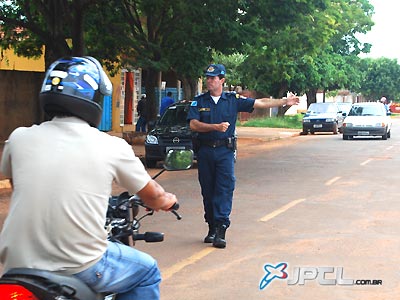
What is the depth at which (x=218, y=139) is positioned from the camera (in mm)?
7930

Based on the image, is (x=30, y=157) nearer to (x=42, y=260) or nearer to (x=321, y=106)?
(x=42, y=260)

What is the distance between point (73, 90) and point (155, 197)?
641mm

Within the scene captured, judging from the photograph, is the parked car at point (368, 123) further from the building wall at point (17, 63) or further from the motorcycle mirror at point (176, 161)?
the motorcycle mirror at point (176, 161)

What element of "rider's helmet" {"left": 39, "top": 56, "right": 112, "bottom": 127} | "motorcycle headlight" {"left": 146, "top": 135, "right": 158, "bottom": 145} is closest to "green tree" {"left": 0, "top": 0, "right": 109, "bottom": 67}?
"motorcycle headlight" {"left": 146, "top": 135, "right": 158, "bottom": 145}

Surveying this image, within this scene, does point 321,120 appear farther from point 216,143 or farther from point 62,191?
point 62,191

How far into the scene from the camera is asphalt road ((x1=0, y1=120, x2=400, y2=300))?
654 cm

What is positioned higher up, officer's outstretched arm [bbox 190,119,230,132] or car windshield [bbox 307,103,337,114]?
officer's outstretched arm [bbox 190,119,230,132]

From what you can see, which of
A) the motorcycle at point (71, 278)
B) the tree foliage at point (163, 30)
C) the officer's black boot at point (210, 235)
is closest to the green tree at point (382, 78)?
the tree foliage at point (163, 30)

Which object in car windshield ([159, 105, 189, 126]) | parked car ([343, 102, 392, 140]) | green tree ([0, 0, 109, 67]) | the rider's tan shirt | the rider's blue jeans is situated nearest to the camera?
the rider's tan shirt

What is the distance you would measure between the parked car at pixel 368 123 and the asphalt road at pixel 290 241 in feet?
43.9

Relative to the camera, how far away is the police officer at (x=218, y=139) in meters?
7.89

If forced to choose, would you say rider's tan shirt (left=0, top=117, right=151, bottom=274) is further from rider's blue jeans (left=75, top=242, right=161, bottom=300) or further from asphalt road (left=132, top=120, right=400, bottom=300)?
asphalt road (left=132, top=120, right=400, bottom=300)

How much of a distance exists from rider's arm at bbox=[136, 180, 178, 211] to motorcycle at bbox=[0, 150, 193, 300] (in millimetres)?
88

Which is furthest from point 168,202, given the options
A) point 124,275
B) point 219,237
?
point 219,237
